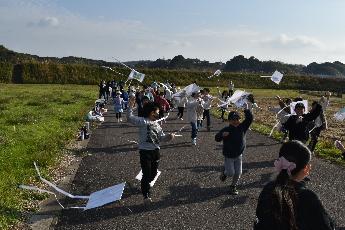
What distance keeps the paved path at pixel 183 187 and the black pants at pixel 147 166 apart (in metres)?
0.34

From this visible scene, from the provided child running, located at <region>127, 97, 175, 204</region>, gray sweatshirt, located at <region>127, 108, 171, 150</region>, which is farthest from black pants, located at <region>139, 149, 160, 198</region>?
gray sweatshirt, located at <region>127, 108, 171, 150</region>

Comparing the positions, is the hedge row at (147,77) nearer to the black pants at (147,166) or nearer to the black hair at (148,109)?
the black hair at (148,109)

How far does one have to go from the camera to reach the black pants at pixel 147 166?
921cm

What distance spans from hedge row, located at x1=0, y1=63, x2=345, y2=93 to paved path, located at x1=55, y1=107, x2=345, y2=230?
5694 cm

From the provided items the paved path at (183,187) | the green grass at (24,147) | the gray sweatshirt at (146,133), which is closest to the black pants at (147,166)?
the gray sweatshirt at (146,133)

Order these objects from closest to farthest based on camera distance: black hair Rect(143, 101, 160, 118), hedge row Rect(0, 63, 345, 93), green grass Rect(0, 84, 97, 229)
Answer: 1. green grass Rect(0, 84, 97, 229)
2. black hair Rect(143, 101, 160, 118)
3. hedge row Rect(0, 63, 345, 93)

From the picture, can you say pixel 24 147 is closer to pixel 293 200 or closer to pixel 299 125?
pixel 299 125

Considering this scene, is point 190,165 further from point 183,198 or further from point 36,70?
point 36,70

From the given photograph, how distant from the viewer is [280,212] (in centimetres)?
387

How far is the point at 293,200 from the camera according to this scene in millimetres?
3838

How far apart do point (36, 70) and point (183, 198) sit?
66.2 meters

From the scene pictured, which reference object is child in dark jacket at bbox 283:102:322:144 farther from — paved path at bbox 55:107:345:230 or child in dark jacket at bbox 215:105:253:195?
child in dark jacket at bbox 215:105:253:195

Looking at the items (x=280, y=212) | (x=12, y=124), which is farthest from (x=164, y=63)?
(x=280, y=212)

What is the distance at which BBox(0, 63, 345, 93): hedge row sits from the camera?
71.1 metres
